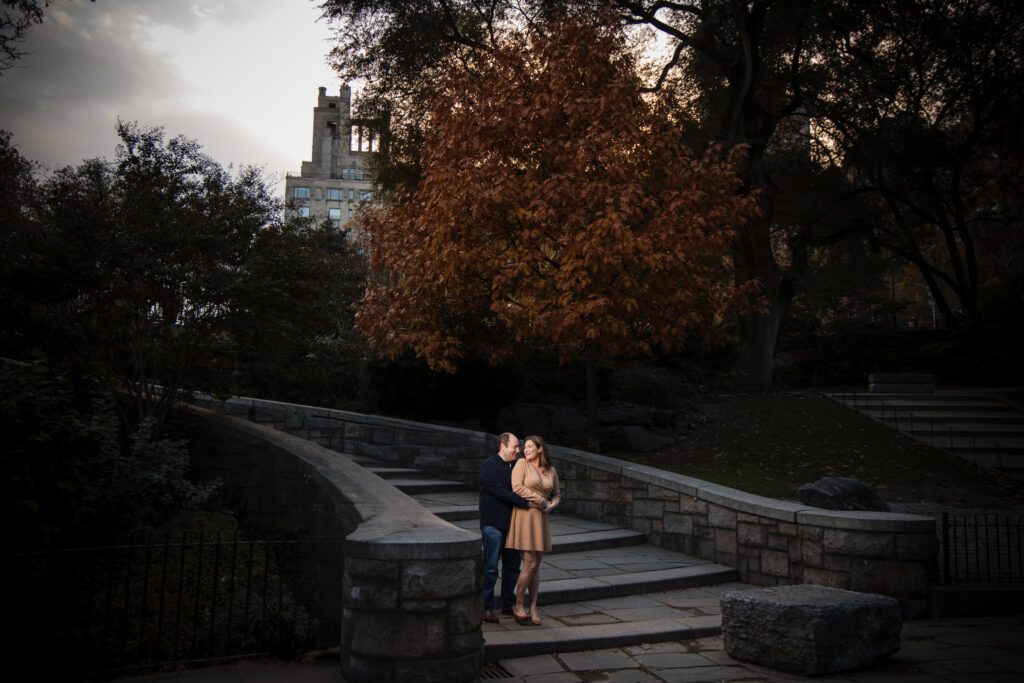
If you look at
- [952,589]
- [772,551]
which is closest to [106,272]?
[772,551]

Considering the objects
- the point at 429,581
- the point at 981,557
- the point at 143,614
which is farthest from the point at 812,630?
the point at 981,557

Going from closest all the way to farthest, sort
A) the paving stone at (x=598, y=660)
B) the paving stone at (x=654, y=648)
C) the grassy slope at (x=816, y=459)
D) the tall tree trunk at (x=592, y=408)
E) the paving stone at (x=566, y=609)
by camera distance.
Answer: the paving stone at (x=598, y=660), the paving stone at (x=654, y=648), the paving stone at (x=566, y=609), the grassy slope at (x=816, y=459), the tall tree trunk at (x=592, y=408)

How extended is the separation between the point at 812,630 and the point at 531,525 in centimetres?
213

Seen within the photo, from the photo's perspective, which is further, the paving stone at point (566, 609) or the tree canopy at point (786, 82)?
the tree canopy at point (786, 82)

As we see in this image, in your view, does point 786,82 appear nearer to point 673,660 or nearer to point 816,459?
point 816,459

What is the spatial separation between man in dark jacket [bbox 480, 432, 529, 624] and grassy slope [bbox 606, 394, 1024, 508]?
5316mm

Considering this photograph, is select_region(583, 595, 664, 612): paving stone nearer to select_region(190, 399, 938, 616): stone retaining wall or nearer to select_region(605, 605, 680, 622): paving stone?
select_region(605, 605, 680, 622): paving stone

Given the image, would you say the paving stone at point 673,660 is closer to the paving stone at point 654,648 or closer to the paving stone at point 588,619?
the paving stone at point 654,648

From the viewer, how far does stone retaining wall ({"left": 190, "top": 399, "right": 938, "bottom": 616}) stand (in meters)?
6.60

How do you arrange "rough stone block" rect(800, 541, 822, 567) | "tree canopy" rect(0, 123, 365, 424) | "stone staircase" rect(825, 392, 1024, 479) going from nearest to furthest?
"rough stone block" rect(800, 541, 822, 567) → "tree canopy" rect(0, 123, 365, 424) → "stone staircase" rect(825, 392, 1024, 479)

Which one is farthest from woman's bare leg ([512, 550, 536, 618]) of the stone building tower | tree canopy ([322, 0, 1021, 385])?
the stone building tower

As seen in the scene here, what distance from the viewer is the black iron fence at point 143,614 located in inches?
197

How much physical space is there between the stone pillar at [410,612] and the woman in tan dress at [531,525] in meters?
1.30

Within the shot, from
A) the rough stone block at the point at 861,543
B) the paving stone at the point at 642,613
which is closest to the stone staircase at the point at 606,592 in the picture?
the paving stone at the point at 642,613
